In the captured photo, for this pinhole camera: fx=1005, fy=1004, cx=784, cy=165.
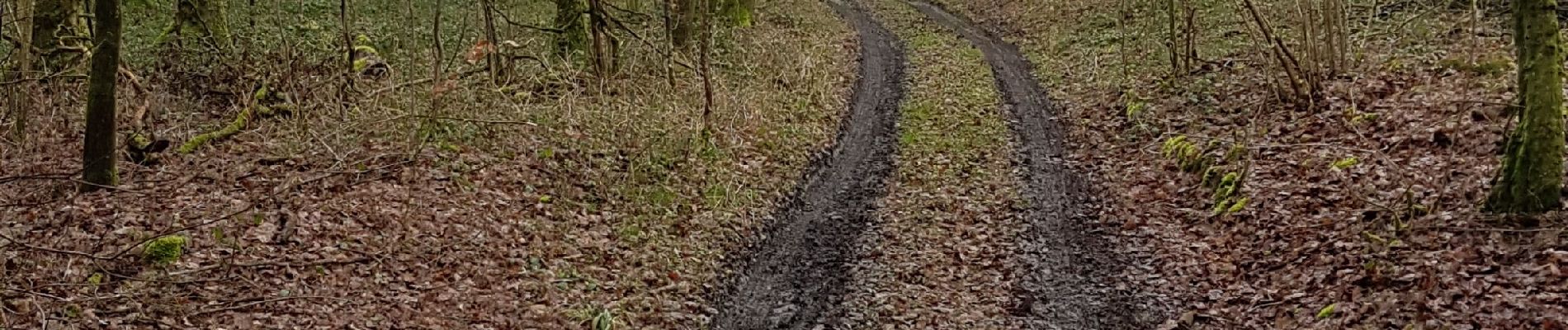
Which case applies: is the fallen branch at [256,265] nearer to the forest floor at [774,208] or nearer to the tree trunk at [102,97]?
the forest floor at [774,208]

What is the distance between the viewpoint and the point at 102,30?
8680 mm

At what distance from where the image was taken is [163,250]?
8102 millimetres

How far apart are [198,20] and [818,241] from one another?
10690mm

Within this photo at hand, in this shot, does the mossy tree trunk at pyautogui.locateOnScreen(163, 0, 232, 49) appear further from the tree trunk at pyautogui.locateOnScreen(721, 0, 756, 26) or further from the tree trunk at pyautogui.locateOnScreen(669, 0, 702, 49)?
the tree trunk at pyautogui.locateOnScreen(721, 0, 756, 26)

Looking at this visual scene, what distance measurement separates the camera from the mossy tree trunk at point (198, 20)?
1520 cm

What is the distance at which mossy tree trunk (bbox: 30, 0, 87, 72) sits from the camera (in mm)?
12094

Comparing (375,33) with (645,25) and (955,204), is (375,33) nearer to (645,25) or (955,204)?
(645,25)

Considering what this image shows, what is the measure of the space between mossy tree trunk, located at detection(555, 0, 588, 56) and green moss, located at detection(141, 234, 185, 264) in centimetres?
849

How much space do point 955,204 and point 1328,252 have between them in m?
4.51

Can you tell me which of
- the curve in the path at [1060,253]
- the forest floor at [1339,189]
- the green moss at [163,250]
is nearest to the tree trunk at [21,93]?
the green moss at [163,250]

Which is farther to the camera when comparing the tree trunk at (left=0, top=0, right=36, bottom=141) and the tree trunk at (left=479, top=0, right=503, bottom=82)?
the tree trunk at (left=479, top=0, right=503, bottom=82)

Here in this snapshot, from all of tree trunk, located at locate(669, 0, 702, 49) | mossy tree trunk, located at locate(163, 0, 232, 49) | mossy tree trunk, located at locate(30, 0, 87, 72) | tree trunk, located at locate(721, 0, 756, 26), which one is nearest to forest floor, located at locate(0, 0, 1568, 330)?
mossy tree trunk, located at locate(30, 0, 87, 72)

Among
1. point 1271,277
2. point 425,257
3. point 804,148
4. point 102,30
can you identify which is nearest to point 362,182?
point 425,257

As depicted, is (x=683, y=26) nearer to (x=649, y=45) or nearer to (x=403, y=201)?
(x=649, y=45)
